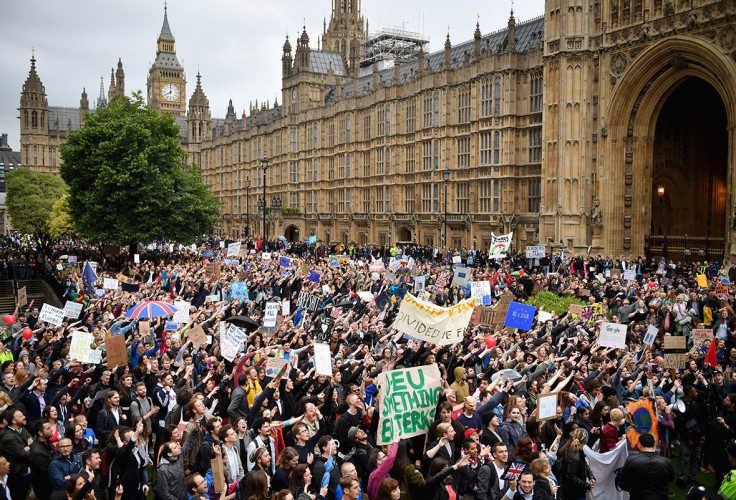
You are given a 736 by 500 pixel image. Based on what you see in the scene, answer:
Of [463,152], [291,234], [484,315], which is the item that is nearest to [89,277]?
[484,315]

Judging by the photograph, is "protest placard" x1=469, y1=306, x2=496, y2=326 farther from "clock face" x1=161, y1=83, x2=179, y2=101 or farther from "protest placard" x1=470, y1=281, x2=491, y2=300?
"clock face" x1=161, y1=83, x2=179, y2=101

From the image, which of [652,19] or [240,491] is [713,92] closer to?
[652,19]

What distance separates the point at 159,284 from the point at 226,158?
6657 cm

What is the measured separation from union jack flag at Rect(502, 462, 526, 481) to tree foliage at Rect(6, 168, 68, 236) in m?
84.7

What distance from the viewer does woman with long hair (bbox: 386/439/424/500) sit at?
728 cm

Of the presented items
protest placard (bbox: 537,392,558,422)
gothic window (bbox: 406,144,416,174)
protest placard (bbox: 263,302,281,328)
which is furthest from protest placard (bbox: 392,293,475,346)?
gothic window (bbox: 406,144,416,174)

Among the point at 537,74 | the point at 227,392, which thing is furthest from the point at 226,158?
the point at 227,392

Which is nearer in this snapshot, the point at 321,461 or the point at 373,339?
the point at 321,461

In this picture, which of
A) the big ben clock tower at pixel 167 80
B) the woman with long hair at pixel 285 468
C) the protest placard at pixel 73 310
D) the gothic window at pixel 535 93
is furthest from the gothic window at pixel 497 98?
the big ben clock tower at pixel 167 80

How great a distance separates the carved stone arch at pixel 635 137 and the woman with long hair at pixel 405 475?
95.8ft

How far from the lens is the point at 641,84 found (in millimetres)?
32688

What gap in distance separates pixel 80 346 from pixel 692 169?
117 ft

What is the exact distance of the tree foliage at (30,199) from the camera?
8281cm

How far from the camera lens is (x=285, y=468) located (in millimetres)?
7430
